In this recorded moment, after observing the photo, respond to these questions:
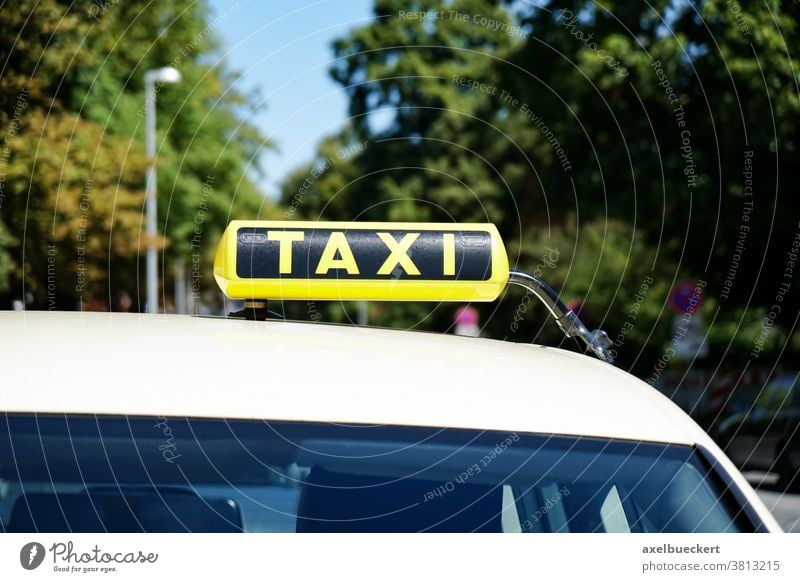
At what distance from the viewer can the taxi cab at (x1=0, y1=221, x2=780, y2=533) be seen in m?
1.80

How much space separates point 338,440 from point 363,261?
0.50 m

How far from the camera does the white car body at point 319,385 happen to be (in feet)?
5.90

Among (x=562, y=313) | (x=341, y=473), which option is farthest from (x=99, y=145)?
(x=341, y=473)

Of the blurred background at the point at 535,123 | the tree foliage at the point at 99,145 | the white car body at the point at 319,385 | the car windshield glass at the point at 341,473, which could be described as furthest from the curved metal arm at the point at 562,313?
the blurred background at the point at 535,123

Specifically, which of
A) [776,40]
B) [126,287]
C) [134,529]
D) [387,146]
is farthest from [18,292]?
[387,146]

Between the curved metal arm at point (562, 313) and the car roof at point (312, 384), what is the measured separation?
1.19 feet

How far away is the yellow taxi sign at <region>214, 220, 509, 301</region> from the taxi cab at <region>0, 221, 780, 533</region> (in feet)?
0.55

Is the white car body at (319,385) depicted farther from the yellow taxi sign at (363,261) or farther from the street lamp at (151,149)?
the street lamp at (151,149)

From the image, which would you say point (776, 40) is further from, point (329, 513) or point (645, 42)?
point (329, 513)

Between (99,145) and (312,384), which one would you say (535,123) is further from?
(312,384)

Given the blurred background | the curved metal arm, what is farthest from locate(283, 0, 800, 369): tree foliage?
the curved metal arm
